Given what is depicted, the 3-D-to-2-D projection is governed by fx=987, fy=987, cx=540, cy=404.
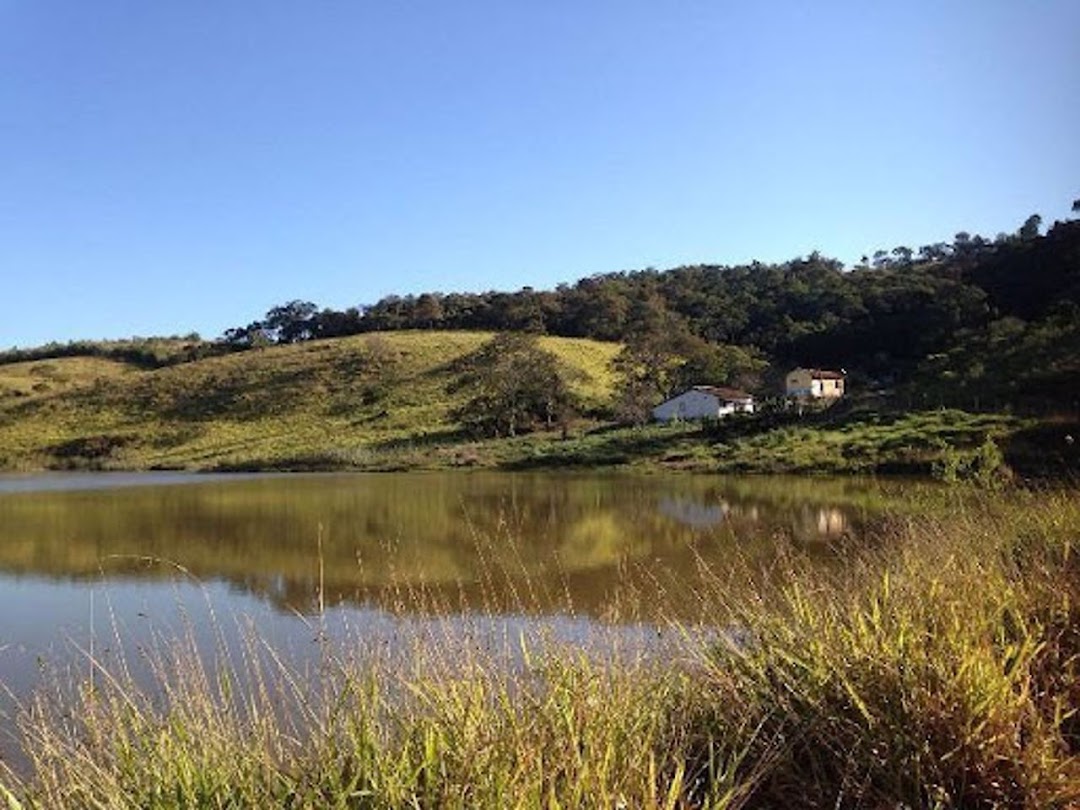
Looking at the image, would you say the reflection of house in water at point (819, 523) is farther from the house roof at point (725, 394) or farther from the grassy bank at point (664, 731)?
the house roof at point (725, 394)

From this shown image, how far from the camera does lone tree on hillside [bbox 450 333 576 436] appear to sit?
6334 cm

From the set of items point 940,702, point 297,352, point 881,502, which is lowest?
point 881,502

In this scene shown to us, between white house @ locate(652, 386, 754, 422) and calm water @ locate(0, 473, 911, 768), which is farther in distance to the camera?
white house @ locate(652, 386, 754, 422)

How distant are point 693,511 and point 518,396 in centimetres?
4154

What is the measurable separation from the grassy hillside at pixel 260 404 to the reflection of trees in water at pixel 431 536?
73.0ft

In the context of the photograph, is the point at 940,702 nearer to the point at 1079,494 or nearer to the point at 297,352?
A: the point at 1079,494

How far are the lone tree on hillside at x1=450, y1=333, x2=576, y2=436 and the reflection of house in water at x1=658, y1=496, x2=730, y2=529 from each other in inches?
1341

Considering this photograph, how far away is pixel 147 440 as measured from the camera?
67.6m

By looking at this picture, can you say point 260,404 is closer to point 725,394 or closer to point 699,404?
point 699,404

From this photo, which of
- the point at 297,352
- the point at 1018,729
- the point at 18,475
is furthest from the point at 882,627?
the point at 297,352

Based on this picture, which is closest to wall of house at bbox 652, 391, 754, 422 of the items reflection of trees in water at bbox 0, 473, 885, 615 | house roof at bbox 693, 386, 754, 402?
house roof at bbox 693, 386, 754, 402

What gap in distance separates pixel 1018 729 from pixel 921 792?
456 mm

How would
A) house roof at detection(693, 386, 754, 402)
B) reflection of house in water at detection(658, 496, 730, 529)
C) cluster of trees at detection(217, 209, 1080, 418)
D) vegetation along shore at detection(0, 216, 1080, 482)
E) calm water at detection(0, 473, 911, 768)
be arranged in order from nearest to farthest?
calm water at detection(0, 473, 911, 768) < reflection of house in water at detection(658, 496, 730, 529) < vegetation along shore at detection(0, 216, 1080, 482) < house roof at detection(693, 386, 754, 402) < cluster of trees at detection(217, 209, 1080, 418)

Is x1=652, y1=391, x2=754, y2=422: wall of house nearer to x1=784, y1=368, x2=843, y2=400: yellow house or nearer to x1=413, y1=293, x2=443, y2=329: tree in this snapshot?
Answer: x1=784, y1=368, x2=843, y2=400: yellow house
